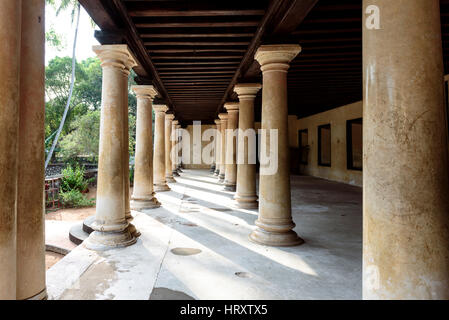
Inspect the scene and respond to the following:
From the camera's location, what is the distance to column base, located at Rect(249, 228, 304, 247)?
5332mm

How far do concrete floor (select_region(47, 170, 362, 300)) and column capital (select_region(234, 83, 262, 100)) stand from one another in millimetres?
3835

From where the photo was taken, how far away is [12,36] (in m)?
2.30

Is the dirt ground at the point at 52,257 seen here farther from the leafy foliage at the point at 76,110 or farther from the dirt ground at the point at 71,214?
the leafy foliage at the point at 76,110

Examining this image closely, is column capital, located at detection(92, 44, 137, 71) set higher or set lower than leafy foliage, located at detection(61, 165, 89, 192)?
higher

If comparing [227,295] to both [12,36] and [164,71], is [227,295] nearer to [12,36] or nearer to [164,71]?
[12,36]

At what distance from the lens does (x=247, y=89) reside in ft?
28.1

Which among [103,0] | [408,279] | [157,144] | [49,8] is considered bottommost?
[408,279]

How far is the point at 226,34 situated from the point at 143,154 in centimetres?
437

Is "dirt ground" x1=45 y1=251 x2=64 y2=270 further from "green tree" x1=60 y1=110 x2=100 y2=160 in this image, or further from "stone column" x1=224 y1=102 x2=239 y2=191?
"green tree" x1=60 y1=110 x2=100 y2=160

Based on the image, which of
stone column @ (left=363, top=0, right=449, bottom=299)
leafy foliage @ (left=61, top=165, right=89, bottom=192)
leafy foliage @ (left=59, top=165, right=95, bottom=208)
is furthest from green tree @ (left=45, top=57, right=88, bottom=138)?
stone column @ (left=363, top=0, right=449, bottom=299)

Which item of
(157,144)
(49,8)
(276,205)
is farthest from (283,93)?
(49,8)

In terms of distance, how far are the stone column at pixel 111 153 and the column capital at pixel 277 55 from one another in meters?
2.68

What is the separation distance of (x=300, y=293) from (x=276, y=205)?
88.8 inches

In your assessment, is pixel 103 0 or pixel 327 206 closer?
pixel 103 0
